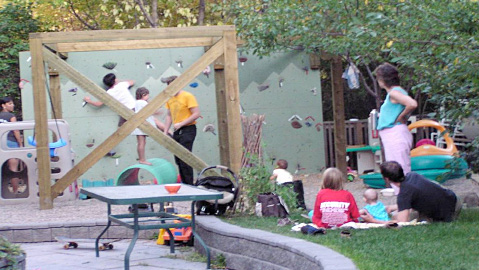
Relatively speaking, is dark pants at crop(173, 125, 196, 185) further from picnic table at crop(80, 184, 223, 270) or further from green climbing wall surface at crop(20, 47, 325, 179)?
green climbing wall surface at crop(20, 47, 325, 179)

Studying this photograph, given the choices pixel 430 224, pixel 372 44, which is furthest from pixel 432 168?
pixel 430 224

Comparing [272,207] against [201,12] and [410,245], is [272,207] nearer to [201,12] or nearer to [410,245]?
[410,245]

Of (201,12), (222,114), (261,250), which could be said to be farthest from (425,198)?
(201,12)

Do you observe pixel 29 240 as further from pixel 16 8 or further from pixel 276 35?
pixel 16 8

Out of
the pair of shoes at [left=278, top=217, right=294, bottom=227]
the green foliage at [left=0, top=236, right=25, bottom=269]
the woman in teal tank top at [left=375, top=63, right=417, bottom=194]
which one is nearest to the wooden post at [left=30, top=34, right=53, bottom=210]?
the pair of shoes at [left=278, top=217, right=294, bottom=227]

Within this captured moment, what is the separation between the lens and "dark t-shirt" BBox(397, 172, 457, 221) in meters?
6.97

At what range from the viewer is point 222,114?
11438 mm

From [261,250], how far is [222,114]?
17.3ft

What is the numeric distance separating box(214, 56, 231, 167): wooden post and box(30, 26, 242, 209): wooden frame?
26.5 inches

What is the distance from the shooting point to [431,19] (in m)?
7.61

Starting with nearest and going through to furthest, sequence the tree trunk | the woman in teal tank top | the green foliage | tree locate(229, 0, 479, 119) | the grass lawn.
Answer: the grass lawn < the green foliage < tree locate(229, 0, 479, 119) < the woman in teal tank top < the tree trunk

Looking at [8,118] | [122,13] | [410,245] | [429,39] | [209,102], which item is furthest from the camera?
[122,13]

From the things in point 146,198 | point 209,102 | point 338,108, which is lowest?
point 146,198

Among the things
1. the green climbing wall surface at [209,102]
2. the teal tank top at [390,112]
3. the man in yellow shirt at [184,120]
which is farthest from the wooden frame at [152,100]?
the green climbing wall surface at [209,102]
